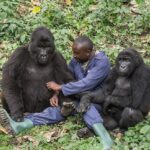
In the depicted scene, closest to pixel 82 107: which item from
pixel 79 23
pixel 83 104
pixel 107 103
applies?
pixel 83 104

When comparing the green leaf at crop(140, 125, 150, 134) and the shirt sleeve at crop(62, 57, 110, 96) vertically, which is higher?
the shirt sleeve at crop(62, 57, 110, 96)

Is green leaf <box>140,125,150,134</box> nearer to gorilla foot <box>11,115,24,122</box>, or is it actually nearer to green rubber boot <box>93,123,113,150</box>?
green rubber boot <box>93,123,113,150</box>

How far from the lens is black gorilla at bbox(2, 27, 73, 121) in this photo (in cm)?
750

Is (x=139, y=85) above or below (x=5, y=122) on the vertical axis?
above

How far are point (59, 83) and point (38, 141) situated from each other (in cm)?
103

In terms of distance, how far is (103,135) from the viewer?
701 centimetres

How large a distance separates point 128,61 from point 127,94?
433 millimetres

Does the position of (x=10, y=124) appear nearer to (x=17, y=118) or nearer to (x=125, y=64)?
(x=17, y=118)

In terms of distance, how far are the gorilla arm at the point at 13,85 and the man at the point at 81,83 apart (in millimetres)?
184

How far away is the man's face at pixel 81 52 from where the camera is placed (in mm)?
7496

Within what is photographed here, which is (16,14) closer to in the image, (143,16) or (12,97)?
(143,16)

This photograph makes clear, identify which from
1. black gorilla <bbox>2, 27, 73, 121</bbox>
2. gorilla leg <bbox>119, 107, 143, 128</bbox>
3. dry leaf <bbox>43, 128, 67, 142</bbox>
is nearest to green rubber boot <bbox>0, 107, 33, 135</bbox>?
black gorilla <bbox>2, 27, 73, 121</bbox>

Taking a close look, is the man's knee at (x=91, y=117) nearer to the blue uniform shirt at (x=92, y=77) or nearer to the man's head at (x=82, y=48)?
the blue uniform shirt at (x=92, y=77)

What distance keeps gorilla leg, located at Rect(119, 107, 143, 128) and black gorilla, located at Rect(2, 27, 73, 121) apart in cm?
103
